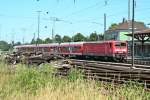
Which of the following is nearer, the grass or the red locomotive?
the grass

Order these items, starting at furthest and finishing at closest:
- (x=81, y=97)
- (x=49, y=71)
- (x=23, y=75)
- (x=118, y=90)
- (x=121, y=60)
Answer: (x=121, y=60), (x=49, y=71), (x=23, y=75), (x=118, y=90), (x=81, y=97)

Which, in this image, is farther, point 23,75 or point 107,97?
point 23,75

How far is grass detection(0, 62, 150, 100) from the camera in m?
9.29

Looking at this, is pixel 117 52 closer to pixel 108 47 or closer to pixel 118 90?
pixel 108 47

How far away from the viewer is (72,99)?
9.26m

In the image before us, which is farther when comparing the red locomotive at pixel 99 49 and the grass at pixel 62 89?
the red locomotive at pixel 99 49

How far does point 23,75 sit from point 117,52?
3155cm

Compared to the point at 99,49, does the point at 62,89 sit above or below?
below

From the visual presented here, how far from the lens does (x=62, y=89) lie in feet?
36.3

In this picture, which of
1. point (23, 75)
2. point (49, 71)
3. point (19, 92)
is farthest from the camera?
point (49, 71)

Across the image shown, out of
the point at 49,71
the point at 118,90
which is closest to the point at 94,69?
the point at 49,71

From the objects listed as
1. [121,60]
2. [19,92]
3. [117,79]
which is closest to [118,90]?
[117,79]

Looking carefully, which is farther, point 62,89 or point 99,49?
point 99,49

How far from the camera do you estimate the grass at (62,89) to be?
30.5ft
